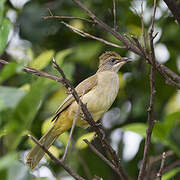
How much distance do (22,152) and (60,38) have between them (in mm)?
1742

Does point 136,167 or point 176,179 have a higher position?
point 136,167

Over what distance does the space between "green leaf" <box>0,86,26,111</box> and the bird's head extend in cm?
354

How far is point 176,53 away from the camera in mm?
5844

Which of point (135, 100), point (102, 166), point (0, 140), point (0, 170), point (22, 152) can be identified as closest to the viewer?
point (0, 170)

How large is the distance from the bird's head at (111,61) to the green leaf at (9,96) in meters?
3.54

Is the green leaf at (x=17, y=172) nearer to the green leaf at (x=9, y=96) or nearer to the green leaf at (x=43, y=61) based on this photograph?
the green leaf at (x=9, y=96)

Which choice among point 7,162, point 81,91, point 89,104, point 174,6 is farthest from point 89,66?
point 7,162

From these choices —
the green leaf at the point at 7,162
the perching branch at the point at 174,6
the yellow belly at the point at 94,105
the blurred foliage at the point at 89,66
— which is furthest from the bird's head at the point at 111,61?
the green leaf at the point at 7,162

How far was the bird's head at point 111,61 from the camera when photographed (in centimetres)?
539

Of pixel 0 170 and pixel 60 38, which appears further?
pixel 60 38

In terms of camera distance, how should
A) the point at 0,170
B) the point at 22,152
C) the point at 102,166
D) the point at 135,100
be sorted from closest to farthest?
the point at 0,170 → the point at 22,152 → the point at 102,166 → the point at 135,100

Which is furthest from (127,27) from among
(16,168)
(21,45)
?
(16,168)

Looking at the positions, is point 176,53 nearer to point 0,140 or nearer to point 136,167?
point 136,167

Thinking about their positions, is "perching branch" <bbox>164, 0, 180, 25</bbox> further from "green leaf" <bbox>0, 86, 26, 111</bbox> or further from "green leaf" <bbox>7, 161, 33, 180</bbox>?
"green leaf" <bbox>7, 161, 33, 180</bbox>
